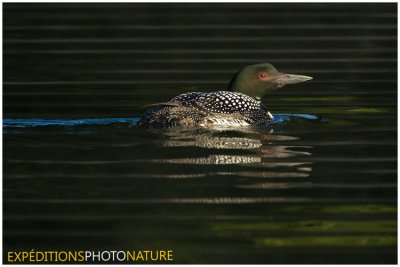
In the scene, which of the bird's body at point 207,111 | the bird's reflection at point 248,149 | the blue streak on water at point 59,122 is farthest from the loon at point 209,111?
the blue streak on water at point 59,122

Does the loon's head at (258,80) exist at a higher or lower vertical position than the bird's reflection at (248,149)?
higher

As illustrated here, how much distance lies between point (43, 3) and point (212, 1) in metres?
2.41

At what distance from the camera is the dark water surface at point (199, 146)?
683 centimetres

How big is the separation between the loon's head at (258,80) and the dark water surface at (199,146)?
24 cm

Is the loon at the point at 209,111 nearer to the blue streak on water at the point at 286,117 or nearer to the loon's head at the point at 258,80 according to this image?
the blue streak on water at the point at 286,117

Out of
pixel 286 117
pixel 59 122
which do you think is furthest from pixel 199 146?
pixel 286 117

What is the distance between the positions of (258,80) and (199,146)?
207 centimetres

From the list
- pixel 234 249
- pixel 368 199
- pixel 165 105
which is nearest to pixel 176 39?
pixel 165 105

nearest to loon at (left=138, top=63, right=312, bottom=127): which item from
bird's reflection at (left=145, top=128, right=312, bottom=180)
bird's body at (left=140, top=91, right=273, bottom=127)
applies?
bird's body at (left=140, top=91, right=273, bottom=127)

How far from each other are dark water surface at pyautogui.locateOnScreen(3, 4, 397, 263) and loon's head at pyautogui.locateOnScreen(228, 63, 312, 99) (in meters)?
0.24

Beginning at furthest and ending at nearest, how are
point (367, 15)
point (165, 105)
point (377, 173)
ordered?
point (367, 15)
point (165, 105)
point (377, 173)

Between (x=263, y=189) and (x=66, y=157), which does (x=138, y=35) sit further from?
(x=263, y=189)

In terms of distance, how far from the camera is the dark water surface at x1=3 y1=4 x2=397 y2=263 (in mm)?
6828

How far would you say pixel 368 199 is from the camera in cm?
757
